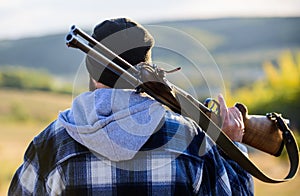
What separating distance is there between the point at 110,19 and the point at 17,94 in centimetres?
1568

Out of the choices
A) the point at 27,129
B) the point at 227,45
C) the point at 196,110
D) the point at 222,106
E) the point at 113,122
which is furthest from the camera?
the point at 227,45


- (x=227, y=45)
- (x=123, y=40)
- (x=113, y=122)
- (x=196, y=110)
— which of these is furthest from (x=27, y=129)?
(x=113, y=122)

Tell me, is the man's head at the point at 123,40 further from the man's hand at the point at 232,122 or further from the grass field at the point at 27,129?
the grass field at the point at 27,129

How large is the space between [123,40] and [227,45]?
16722 mm

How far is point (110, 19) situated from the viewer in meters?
3.58

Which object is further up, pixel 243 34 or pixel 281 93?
pixel 243 34

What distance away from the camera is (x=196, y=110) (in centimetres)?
380

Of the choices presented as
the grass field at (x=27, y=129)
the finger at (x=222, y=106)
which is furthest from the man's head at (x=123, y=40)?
the grass field at (x=27, y=129)

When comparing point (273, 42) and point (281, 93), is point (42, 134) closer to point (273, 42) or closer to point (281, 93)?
point (281, 93)

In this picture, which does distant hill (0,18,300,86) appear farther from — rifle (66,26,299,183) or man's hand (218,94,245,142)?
man's hand (218,94,245,142)

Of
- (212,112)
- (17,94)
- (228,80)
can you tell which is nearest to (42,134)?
(212,112)

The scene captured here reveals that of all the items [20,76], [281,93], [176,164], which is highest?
[20,76]

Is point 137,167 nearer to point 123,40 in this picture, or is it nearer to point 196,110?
point 196,110

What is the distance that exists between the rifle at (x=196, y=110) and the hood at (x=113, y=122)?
0.12m
